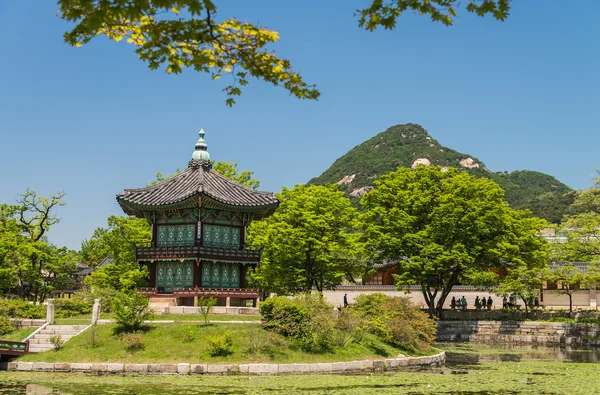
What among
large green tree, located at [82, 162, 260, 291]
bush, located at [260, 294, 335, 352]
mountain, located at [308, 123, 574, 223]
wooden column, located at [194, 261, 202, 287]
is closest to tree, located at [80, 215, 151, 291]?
large green tree, located at [82, 162, 260, 291]

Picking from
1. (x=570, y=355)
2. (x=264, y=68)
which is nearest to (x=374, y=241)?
(x=570, y=355)

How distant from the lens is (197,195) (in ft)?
132

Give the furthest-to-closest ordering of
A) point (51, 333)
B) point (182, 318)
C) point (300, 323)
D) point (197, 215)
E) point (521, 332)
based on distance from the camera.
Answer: point (521, 332)
point (197, 215)
point (182, 318)
point (51, 333)
point (300, 323)

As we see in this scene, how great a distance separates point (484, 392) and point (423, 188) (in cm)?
3304

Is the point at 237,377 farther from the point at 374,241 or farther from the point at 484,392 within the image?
the point at 374,241

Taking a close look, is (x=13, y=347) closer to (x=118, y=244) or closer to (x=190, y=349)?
(x=190, y=349)

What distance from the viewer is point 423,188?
55.6m

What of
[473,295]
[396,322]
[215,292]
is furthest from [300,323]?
[473,295]

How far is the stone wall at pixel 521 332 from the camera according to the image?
48.2 metres

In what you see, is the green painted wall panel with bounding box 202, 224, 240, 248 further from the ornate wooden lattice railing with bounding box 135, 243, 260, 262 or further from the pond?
the pond

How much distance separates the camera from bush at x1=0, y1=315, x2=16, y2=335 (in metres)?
33.5

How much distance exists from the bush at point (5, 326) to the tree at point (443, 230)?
95.9 ft

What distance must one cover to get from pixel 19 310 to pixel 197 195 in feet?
39.0

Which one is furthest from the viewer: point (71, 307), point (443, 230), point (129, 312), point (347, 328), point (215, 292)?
point (443, 230)
